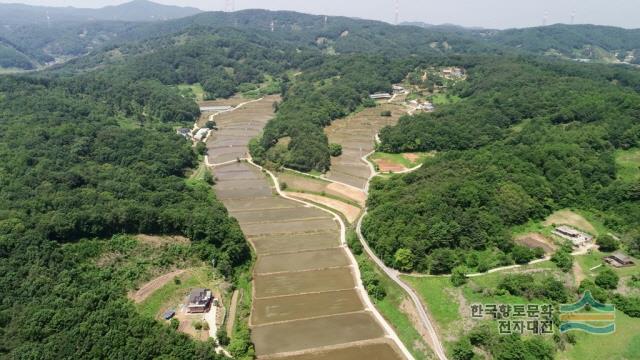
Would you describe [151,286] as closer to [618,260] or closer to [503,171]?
[503,171]

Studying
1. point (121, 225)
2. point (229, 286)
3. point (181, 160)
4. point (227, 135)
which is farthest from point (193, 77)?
point (229, 286)

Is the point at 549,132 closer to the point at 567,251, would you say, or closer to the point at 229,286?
the point at 567,251

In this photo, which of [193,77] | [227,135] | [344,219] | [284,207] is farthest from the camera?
[193,77]

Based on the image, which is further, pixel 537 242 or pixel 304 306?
pixel 537 242

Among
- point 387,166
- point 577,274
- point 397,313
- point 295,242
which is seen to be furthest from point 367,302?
point 387,166

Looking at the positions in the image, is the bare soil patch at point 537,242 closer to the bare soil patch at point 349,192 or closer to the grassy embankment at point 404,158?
the bare soil patch at point 349,192

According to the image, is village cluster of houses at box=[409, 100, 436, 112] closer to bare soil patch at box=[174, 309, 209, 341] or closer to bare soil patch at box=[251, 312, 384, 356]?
bare soil patch at box=[251, 312, 384, 356]
